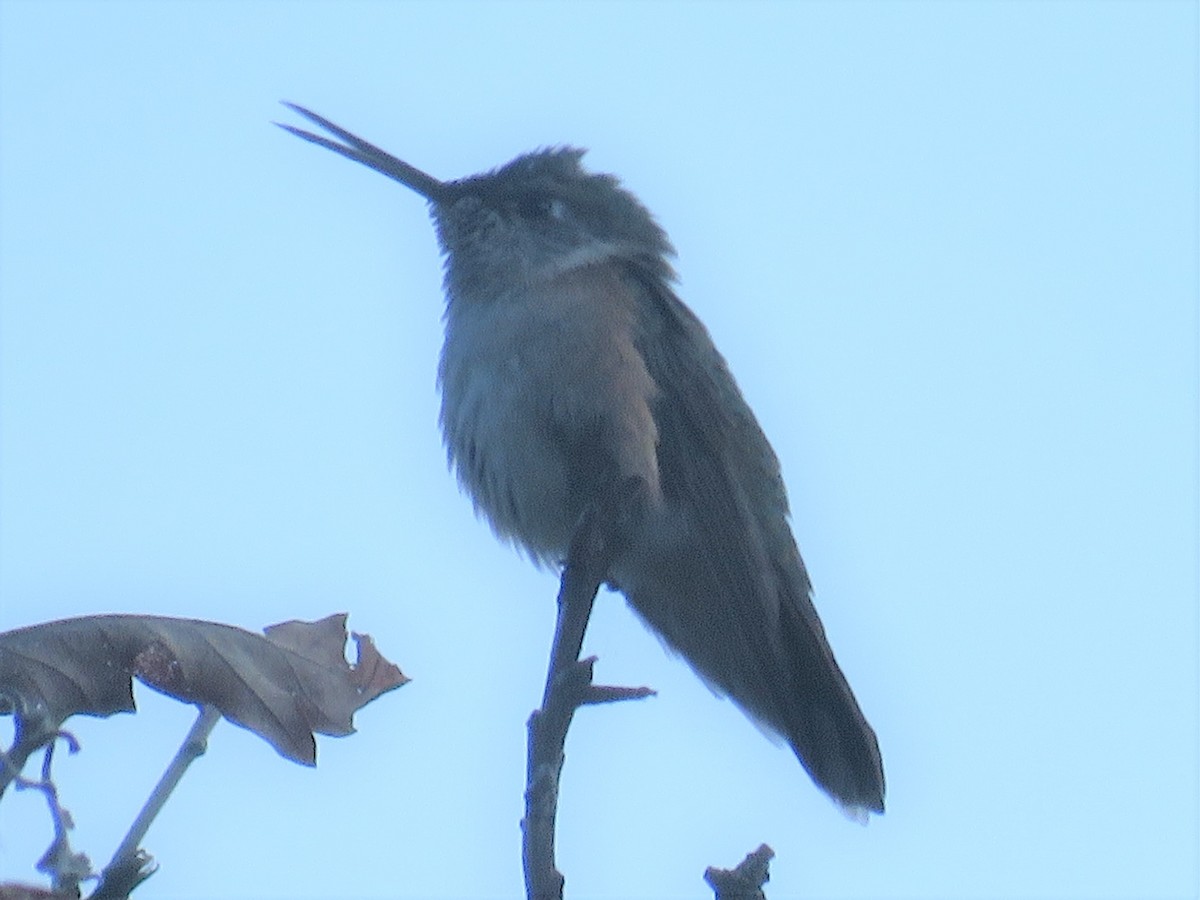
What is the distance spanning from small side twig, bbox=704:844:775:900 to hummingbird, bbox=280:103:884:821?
309 cm

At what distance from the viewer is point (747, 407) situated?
6785 mm

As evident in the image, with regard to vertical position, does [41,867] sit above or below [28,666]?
below

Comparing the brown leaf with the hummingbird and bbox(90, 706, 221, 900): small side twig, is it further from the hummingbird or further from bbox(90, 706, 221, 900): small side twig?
the hummingbird

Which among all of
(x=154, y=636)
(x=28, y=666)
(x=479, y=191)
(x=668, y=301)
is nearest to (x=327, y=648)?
(x=154, y=636)

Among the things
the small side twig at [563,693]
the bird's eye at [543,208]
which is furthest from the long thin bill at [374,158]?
the small side twig at [563,693]

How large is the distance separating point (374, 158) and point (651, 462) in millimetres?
2441

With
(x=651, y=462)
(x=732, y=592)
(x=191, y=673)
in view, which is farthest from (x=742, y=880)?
(x=732, y=592)

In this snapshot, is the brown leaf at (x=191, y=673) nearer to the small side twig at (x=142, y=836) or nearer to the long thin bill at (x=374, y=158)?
the small side twig at (x=142, y=836)

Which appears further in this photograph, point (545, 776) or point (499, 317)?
point (499, 317)

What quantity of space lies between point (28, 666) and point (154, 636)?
0.20m

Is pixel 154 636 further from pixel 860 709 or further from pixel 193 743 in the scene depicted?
pixel 860 709

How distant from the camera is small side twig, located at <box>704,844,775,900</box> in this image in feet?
7.84

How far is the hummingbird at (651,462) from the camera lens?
5.86 metres

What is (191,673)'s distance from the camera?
94.0 inches
